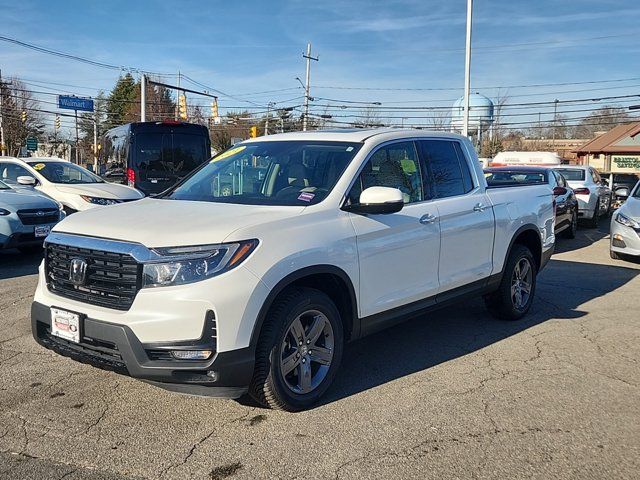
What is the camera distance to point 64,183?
11.5 m

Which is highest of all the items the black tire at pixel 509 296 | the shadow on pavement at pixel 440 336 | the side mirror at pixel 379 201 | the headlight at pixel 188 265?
the side mirror at pixel 379 201

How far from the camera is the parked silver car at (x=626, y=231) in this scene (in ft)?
31.3

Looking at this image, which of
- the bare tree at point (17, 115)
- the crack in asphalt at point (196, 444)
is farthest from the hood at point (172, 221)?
the bare tree at point (17, 115)

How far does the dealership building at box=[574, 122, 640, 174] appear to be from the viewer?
35.8 m

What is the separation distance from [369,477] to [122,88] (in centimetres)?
8894

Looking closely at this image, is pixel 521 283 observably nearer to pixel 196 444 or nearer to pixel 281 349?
pixel 281 349

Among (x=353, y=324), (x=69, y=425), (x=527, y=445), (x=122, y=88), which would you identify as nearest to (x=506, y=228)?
(x=353, y=324)

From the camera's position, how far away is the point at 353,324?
13.8 feet

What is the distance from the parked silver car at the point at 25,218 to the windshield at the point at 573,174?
1193cm

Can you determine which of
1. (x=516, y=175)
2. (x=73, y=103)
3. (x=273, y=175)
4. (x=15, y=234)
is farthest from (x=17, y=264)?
(x=73, y=103)

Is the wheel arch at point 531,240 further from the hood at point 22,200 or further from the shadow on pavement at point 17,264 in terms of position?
the hood at point 22,200

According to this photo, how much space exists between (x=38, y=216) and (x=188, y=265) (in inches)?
275

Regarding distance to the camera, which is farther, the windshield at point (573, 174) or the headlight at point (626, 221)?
the windshield at point (573, 174)

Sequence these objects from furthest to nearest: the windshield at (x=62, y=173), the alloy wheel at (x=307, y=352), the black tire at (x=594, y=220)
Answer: the black tire at (x=594, y=220), the windshield at (x=62, y=173), the alloy wheel at (x=307, y=352)
